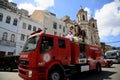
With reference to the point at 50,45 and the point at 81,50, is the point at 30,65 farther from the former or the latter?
the point at 81,50

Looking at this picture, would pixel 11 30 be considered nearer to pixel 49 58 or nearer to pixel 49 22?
pixel 49 22

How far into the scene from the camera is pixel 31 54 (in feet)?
24.9

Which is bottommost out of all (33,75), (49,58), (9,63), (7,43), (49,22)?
(33,75)

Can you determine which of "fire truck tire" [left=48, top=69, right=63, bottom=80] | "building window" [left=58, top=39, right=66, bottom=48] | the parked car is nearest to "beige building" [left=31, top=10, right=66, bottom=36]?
the parked car

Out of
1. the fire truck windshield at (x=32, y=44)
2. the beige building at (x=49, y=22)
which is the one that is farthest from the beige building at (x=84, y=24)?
the fire truck windshield at (x=32, y=44)

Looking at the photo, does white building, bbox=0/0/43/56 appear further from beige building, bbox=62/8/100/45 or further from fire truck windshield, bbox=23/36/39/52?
beige building, bbox=62/8/100/45

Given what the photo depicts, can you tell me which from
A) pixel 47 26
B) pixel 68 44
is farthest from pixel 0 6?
pixel 68 44

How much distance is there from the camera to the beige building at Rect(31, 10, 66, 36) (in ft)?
→ 114

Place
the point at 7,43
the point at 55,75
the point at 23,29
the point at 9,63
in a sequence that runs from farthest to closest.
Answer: the point at 23,29 < the point at 7,43 < the point at 9,63 < the point at 55,75

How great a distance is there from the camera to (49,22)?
3600cm

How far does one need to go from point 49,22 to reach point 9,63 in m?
21.6

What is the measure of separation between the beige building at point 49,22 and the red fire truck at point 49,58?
2375 centimetres

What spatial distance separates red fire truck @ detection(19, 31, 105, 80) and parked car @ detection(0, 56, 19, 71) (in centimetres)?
773

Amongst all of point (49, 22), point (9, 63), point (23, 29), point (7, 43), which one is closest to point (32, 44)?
point (9, 63)
